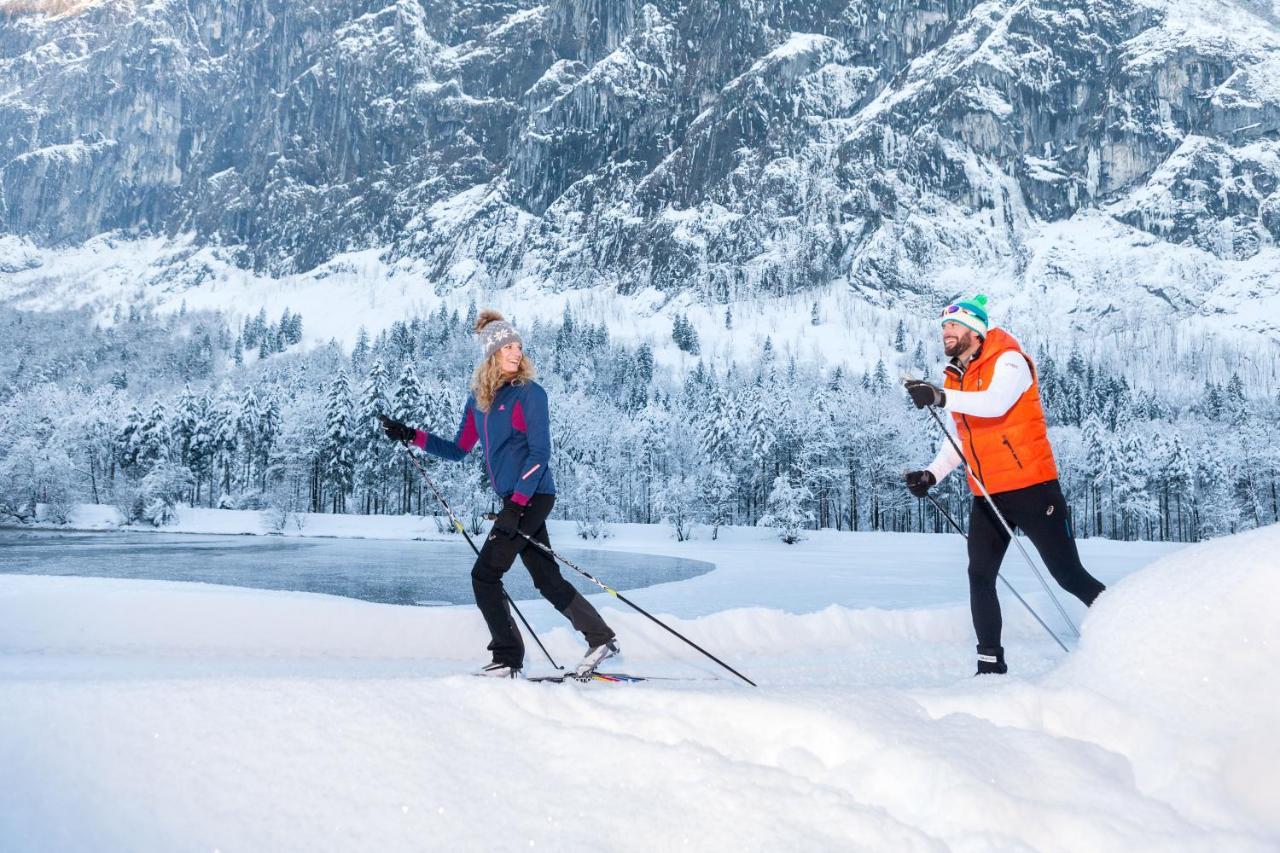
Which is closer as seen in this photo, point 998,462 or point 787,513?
point 998,462

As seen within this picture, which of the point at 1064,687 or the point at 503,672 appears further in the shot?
the point at 503,672

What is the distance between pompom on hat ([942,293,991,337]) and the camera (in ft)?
15.5

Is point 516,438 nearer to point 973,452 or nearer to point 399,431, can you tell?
point 399,431

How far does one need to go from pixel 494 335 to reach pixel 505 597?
65.1 inches

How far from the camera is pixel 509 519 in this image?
4.46m

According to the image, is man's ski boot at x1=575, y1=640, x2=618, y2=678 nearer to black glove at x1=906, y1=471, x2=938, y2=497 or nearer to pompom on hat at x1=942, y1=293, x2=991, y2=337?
black glove at x1=906, y1=471, x2=938, y2=497

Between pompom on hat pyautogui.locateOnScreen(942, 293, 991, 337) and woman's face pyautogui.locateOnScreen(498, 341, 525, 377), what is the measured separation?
2.67 m

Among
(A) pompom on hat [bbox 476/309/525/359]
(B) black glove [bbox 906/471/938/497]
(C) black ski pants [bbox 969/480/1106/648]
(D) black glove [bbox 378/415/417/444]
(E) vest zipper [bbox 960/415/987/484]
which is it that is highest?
(A) pompom on hat [bbox 476/309/525/359]

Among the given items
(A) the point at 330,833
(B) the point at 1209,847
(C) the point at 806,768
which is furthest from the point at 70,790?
(B) the point at 1209,847

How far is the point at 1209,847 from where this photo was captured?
Result: 6.37 feet

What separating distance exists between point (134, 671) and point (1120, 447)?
7308 cm

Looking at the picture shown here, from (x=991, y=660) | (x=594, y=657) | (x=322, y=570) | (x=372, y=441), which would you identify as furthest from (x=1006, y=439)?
(x=372, y=441)

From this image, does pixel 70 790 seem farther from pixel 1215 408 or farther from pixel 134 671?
pixel 1215 408

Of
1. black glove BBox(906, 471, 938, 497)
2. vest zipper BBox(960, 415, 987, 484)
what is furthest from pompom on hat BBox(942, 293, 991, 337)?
black glove BBox(906, 471, 938, 497)
